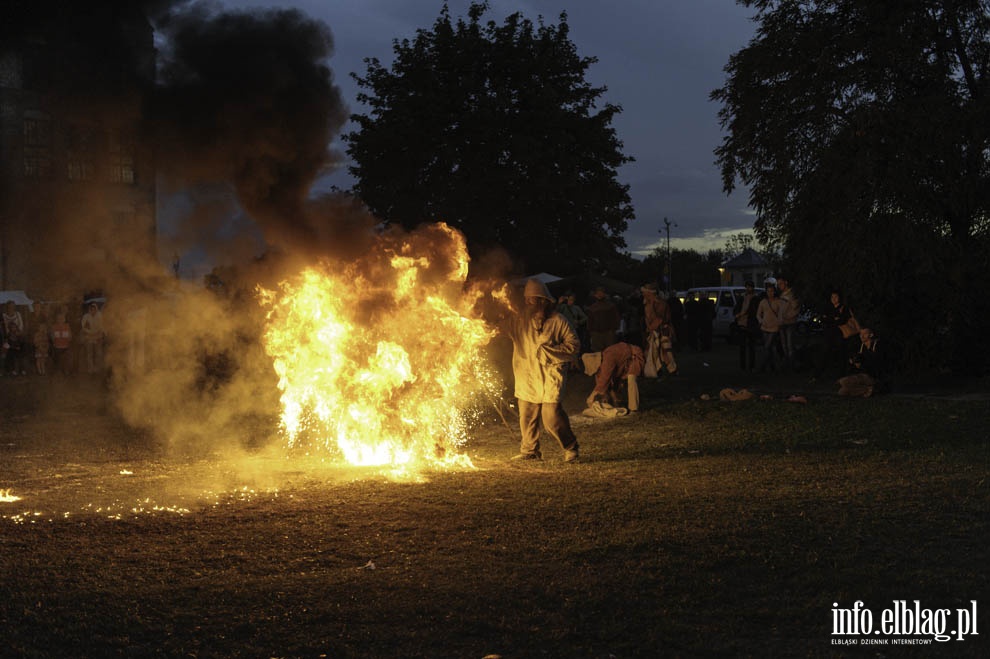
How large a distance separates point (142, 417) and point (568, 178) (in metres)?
24.1

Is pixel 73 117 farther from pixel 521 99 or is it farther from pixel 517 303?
pixel 521 99

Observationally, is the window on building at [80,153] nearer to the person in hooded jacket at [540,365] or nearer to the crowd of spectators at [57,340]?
the person in hooded jacket at [540,365]

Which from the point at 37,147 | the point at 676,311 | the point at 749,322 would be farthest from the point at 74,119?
the point at 676,311

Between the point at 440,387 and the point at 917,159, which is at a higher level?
the point at 917,159

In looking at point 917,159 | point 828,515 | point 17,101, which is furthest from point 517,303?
point 917,159

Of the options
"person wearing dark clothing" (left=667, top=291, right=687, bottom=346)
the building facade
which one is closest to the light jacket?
the building facade

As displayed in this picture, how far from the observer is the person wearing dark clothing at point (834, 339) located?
1612cm

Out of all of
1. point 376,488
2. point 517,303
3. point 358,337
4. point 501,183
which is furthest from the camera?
point 501,183

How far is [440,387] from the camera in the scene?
377 inches

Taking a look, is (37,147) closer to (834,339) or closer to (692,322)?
(834,339)

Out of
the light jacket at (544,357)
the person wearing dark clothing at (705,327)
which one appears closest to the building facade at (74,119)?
the light jacket at (544,357)

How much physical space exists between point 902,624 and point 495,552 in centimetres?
248

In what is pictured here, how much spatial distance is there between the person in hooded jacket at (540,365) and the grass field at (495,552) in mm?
361

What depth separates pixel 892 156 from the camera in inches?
645
